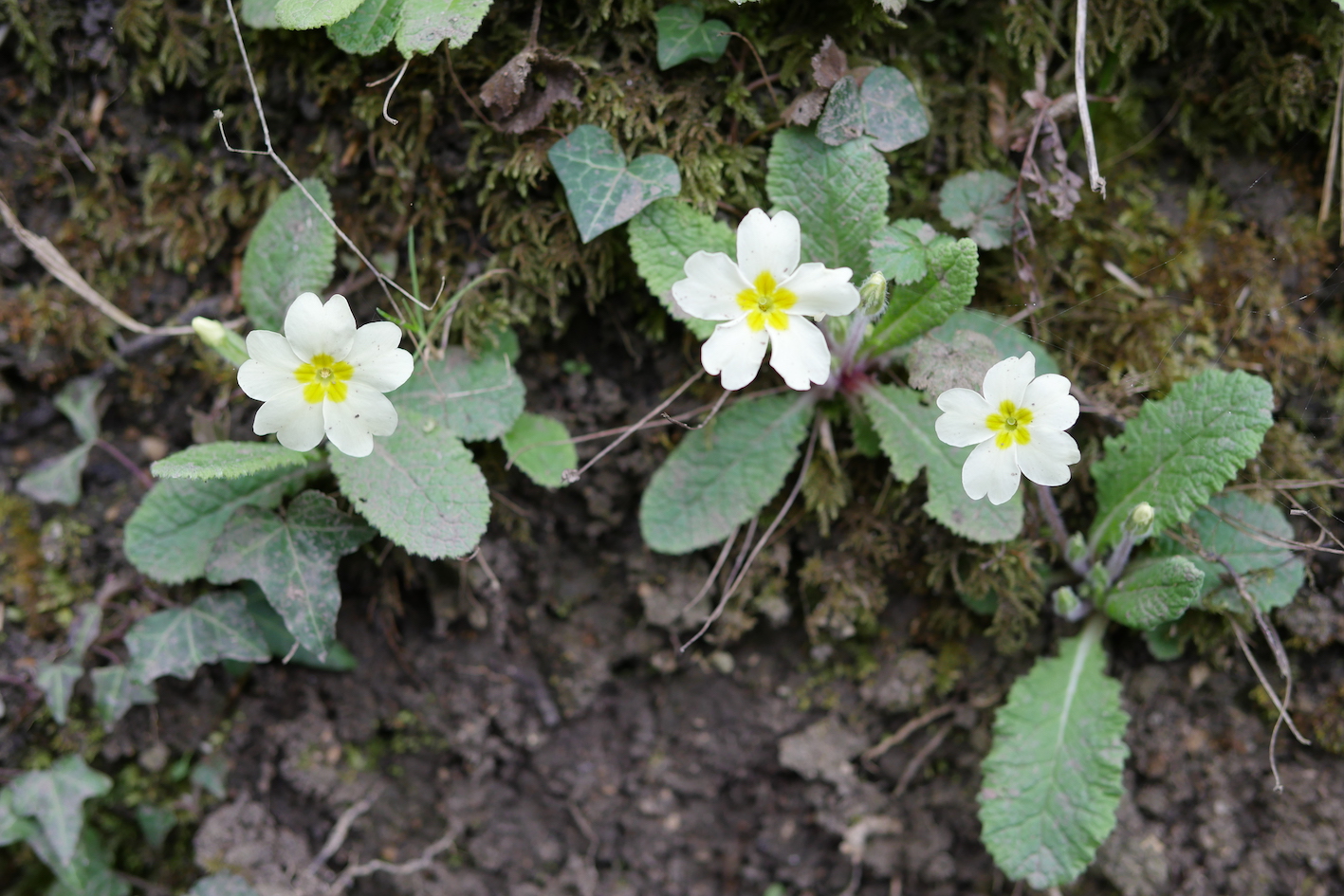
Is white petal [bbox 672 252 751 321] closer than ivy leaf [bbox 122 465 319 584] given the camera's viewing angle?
Yes

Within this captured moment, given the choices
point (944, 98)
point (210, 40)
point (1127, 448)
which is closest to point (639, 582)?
point (1127, 448)

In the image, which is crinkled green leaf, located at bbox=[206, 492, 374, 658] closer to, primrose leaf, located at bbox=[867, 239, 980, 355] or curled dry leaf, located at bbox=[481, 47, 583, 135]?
curled dry leaf, located at bbox=[481, 47, 583, 135]

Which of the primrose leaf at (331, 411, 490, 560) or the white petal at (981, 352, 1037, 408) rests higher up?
the white petal at (981, 352, 1037, 408)

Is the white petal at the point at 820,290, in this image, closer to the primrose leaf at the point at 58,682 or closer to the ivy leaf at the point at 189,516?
the ivy leaf at the point at 189,516

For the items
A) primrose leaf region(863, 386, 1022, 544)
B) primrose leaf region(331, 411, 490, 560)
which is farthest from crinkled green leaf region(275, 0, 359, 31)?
primrose leaf region(863, 386, 1022, 544)

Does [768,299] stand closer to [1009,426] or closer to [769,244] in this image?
[769,244]

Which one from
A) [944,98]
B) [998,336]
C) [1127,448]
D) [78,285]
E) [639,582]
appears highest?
[944,98]

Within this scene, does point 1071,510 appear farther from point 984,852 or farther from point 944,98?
point 944,98
